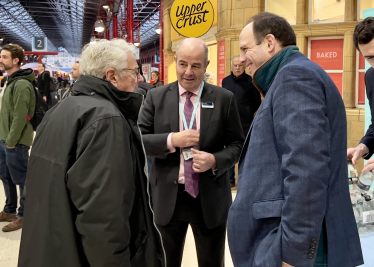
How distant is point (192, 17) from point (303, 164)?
3.95 meters

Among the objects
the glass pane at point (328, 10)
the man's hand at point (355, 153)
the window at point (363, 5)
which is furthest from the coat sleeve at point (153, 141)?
the glass pane at point (328, 10)

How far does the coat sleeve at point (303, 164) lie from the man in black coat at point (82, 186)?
59cm

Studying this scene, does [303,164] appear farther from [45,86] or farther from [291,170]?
[45,86]

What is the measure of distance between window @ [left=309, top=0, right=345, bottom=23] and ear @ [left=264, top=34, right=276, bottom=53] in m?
5.28

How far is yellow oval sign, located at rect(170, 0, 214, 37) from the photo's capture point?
471cm

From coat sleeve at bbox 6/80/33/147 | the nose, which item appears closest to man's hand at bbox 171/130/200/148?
the nose

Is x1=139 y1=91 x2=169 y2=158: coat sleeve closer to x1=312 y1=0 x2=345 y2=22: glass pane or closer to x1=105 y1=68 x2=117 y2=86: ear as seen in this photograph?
x1=105 y1=68 x2=117 y2=86: ear

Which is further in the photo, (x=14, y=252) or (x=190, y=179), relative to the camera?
(x=14, y=252)

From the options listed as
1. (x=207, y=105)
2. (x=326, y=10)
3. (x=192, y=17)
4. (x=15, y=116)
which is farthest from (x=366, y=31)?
(x=326, y=10)

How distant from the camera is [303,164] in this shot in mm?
1246

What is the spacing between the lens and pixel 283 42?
1460mm

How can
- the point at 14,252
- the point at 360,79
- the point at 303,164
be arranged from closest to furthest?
the point at 303,164 → the point at 14,252 → the point at 360,79

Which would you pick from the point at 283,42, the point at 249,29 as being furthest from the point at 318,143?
the point at 249,29

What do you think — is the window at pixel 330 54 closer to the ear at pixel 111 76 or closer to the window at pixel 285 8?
the window at pixel 285 8
